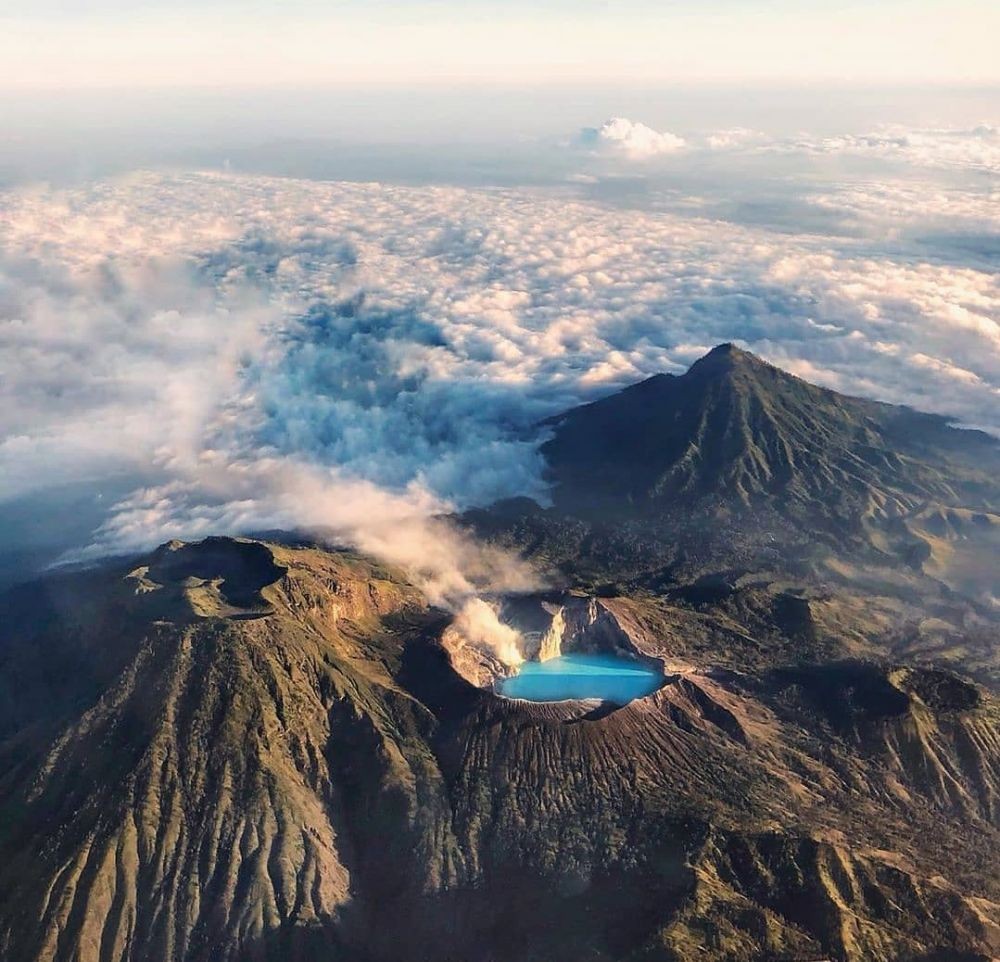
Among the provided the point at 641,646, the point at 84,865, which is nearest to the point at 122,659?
the point at 84,865

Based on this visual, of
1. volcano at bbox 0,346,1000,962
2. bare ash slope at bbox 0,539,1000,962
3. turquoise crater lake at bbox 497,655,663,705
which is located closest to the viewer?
bare ash slope at bbox 0,539,1000,962

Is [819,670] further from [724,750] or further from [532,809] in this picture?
Answer: [532,809]

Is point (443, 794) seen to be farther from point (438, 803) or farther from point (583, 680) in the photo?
point (583, 680)

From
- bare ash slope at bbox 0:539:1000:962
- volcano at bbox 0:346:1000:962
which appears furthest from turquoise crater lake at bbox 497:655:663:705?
bare ash slope at bbox 0:539:1000:962

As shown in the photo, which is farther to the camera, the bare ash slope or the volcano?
the volcano

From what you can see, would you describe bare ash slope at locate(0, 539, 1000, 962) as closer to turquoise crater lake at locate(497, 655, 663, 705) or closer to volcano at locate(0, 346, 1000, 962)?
volcano at locate(0, 346, 1000, 962)

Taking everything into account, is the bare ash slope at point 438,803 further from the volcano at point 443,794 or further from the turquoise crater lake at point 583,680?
the turquoise crater lake at point 583,680

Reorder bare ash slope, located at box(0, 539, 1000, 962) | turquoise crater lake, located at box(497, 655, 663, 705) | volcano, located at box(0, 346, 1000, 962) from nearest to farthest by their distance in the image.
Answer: bare ash slope, located at box(0, 539, 1000, 962)
volcano, located at box(0, 346, 1000, 962)
turquoise crater lake, located at box(497, 655, 663, 705)
